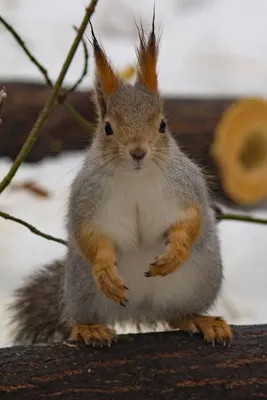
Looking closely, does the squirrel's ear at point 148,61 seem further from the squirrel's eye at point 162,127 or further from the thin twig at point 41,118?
the thin twig at point 41,118

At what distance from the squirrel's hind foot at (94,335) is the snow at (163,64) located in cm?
103

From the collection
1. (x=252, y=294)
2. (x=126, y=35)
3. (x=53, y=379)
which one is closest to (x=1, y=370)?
(x=53, y=379)

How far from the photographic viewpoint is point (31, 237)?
2.53 meters

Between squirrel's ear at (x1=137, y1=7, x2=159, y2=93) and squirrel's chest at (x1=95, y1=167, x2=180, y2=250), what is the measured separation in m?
0.13

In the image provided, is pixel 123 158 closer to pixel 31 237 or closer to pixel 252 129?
pixel 252 129

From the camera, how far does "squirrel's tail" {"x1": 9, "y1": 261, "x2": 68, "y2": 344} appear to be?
151cm

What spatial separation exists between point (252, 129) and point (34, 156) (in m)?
0.78

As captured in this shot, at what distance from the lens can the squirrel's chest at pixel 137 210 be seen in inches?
46.6

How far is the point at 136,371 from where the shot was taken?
1188 millimetres

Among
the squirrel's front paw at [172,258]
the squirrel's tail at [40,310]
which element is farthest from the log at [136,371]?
the squirrel's tail at [40,310]

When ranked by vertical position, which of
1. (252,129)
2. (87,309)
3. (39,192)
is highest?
(252,129)

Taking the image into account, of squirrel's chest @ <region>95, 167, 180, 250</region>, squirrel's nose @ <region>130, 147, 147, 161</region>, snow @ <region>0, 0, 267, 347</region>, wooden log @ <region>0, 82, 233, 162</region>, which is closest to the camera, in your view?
squirrel's nose @ <region>130, 147, 147, 161</region>

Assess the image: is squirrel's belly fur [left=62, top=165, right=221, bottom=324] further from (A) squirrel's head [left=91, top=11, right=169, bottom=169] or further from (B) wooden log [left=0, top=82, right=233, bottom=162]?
(B) wooden log [left=0, top=82, right=233, bottom=162]

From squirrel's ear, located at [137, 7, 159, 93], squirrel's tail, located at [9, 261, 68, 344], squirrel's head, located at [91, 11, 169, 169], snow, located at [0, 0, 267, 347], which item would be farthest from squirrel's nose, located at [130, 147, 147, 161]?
snow, located at [0, 0, 267, 347]
